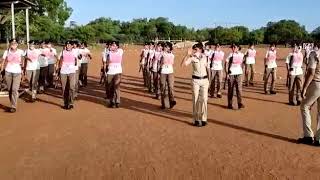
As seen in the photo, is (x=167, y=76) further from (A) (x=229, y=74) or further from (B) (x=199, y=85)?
(B) (x=199, y=85)

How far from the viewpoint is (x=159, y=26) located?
114m

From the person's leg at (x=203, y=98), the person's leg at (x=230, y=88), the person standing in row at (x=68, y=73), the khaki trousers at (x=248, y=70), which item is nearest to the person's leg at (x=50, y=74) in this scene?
the person standing in row at (x=68, y=73)

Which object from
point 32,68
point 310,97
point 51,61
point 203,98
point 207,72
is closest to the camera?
point 310,97

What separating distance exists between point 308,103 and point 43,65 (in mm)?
10623

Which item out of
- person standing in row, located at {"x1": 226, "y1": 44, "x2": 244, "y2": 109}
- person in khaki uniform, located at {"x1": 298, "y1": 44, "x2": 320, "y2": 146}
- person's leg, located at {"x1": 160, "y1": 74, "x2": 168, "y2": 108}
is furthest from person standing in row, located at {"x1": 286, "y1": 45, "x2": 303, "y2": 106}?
person in khaki uniform, located at {"x1": 298, "y1": 44, "x2": 320, "y2": 146}

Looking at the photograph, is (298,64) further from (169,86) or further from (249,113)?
(169,86)

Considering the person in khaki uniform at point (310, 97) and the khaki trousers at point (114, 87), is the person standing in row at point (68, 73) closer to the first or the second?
the khaki trousers at point (114, 87)

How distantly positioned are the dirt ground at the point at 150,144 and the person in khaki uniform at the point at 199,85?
312mm

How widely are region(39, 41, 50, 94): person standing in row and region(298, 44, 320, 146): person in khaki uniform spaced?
10.4m

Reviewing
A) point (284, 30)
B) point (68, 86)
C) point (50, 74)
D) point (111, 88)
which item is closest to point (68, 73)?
point (68, 86)

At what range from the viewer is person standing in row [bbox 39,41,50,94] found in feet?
57.9

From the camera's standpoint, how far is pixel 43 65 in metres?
17.8

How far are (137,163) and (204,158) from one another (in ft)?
3.70

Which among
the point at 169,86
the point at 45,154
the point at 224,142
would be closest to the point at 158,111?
the point at 169,86
